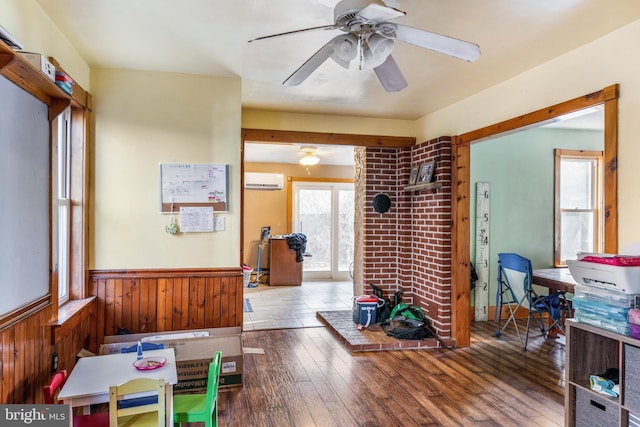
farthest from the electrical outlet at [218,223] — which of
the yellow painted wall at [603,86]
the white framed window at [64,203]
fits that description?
the yellow painted wall at [603,86]

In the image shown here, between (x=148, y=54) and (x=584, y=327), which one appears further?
(x=148, y=54)

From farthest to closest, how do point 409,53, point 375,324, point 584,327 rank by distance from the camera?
point 375,324 < point 409,53 < point 584,327

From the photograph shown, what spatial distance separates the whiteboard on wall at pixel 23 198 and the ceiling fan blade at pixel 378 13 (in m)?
1.66

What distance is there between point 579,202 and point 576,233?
0.42m

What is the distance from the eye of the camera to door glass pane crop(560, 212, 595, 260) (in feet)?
18.2

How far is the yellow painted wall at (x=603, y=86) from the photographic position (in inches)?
93.0

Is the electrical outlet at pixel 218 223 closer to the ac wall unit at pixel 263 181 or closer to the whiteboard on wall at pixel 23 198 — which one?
the whiteboard on wall at pixel 23 198

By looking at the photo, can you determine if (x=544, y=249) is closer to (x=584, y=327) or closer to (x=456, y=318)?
(x=456, y=318)

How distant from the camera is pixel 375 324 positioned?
4719mm

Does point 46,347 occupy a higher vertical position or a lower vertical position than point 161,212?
lower

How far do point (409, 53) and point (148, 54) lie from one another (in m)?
1.92

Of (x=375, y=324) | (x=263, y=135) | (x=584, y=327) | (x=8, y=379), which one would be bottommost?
(x=375, y=324)

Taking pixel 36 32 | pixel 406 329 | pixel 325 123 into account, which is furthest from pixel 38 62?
pixel 406 329

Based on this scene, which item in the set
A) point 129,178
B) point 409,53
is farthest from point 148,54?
point 409,53
